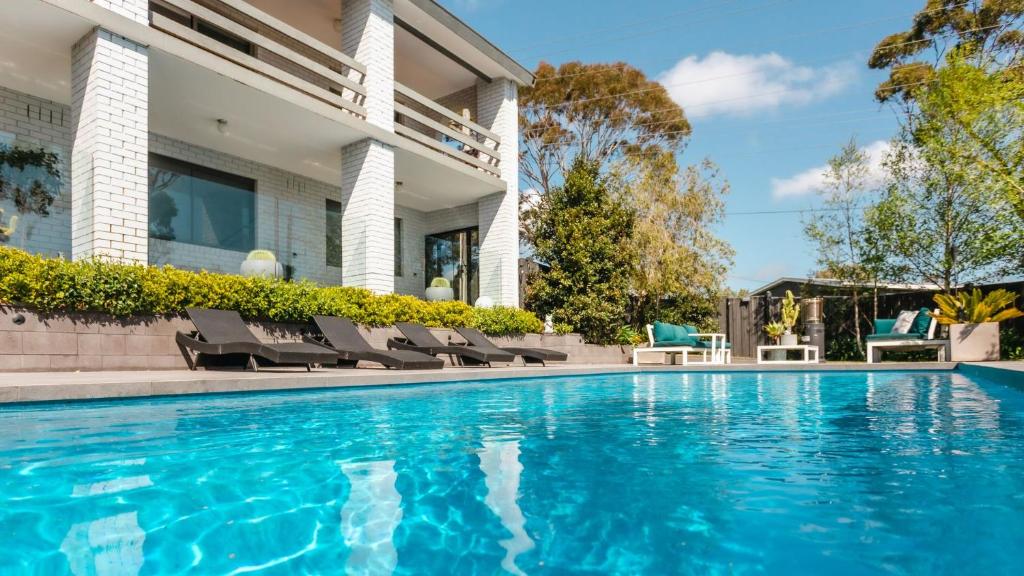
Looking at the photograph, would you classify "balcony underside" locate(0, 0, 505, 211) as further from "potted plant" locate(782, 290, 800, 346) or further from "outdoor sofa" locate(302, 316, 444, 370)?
"potted plant" locate(782, 290, 800, 346)

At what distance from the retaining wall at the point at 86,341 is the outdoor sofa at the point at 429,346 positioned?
2.41 meters

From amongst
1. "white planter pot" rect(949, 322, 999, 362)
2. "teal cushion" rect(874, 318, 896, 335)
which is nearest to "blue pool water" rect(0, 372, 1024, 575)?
"white planter pot" rect(949, 322, 999, 362)

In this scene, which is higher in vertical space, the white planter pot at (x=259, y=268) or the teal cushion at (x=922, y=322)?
the white planter pot at (x=259, y=268)

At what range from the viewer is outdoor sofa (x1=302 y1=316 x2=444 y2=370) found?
8.07 meters

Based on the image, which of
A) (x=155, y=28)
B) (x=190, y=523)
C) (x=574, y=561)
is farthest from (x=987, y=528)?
(x=155, y=28)

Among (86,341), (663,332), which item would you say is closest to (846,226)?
(663,332)

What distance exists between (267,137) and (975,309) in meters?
13.0

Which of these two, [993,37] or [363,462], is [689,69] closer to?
[993,37]

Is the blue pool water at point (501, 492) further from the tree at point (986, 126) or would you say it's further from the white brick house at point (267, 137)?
the tree at point (986, 126)

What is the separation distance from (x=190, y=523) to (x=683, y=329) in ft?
43.3

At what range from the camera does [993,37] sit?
58.2 feet

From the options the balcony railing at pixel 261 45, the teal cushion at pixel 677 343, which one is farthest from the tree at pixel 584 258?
the balcony railing at pixel 261 45

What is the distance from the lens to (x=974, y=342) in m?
11.0

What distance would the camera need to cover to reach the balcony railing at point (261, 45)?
28.2 ft
